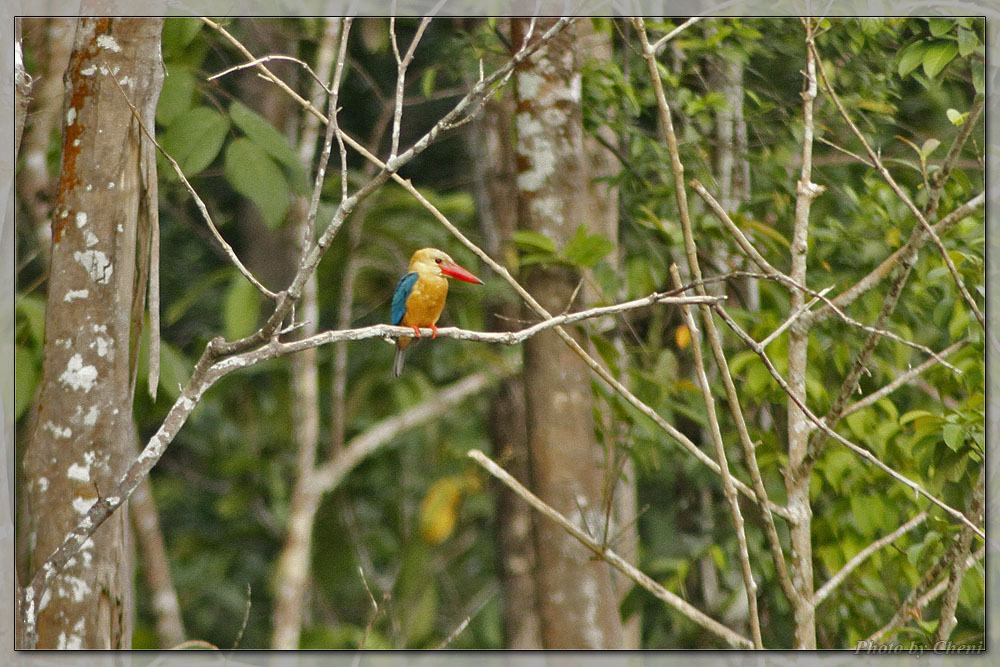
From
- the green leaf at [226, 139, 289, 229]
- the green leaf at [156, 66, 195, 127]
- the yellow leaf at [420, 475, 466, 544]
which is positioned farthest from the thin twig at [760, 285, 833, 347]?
the yellow leaf at [420, 475, 466, 544]

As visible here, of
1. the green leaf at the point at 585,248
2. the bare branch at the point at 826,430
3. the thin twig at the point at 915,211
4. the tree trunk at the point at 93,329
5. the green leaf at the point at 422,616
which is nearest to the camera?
the bare branch at the point at 826,430

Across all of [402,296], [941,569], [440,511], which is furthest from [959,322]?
[440,511]

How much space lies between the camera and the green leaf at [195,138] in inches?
82.6

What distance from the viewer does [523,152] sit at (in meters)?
2.59

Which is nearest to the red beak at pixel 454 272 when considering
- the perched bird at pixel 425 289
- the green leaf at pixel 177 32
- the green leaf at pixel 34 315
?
the perched bird at pixel 425 289

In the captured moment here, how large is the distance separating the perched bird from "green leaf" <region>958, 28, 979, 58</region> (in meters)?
1.23

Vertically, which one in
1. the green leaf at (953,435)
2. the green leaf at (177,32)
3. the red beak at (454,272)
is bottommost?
the green leaf at (953,435)

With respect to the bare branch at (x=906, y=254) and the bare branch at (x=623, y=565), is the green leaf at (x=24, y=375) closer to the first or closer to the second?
the bare branch at (x=623, y=565)

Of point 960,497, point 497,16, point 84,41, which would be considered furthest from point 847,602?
point 84,41

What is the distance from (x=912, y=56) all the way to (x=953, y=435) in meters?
0.90

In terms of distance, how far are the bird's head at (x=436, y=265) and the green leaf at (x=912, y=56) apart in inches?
45.4

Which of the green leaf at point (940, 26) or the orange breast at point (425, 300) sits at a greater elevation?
the green leaf at point (940, 26)

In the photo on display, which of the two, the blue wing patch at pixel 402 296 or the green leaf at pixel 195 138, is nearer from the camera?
the green leaf at pixel 195 138

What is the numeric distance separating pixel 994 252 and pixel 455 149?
2410 millimetres
